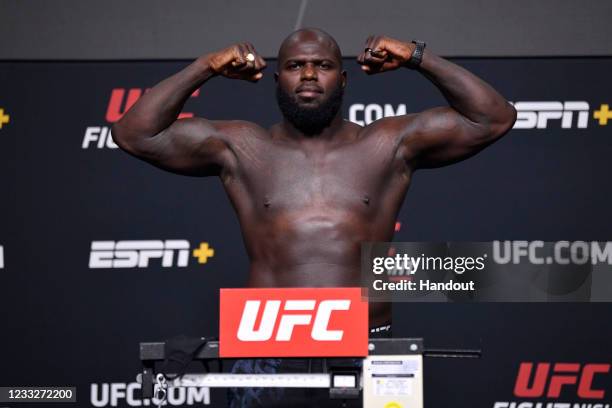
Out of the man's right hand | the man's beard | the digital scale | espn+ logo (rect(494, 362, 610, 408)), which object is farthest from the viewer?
espn+ logo (rect(494, 362, 610, 408))

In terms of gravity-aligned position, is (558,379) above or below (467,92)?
below

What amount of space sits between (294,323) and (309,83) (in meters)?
0.90

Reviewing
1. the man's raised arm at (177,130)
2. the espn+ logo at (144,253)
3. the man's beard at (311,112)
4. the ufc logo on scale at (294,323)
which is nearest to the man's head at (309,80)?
the man's beard at (311,112)

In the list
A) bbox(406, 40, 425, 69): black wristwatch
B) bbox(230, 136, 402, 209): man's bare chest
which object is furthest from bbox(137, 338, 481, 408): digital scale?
bbox(406, 40, 425, 69): black wristwatch

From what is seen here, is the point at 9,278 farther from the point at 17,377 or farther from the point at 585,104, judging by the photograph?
the point at 585,104

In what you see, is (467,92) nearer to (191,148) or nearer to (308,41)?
(308,41)

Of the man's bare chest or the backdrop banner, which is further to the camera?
the backdrop banner

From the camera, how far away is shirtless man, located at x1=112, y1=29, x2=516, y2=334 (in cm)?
284

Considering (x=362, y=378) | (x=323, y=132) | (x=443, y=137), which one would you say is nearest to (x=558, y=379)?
(x=443, y=137)

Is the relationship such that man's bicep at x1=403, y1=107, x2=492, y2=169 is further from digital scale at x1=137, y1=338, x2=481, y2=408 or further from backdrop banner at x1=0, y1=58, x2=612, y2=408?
backdrop banner at x1=0, y1=58, x2=612, y2=408

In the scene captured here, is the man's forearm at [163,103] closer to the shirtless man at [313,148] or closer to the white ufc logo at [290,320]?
the shirtless man at [313,148]

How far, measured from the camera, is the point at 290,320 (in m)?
2.19

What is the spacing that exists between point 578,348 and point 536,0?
1.35 meters

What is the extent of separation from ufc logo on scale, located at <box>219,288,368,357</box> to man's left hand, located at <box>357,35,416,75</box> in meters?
0.85
